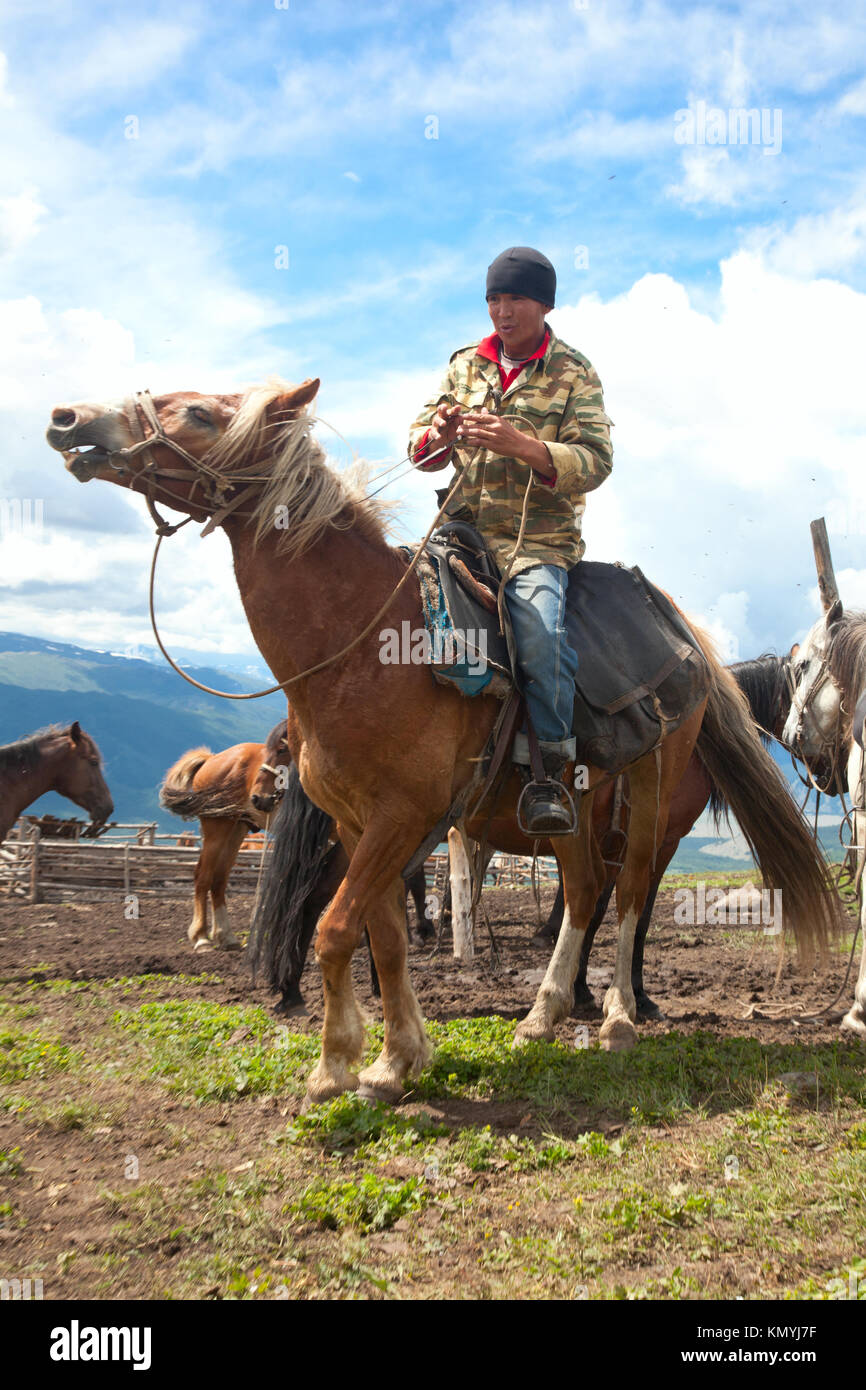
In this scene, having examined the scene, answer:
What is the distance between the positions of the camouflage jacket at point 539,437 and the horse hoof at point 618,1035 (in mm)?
2704

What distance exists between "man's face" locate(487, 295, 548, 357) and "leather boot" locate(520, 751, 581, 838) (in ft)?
7.49

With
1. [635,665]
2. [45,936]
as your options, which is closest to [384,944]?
[635,665]

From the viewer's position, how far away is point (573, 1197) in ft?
10.8

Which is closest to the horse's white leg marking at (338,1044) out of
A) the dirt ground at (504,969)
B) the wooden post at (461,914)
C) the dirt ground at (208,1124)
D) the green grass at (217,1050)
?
the dirt ground at (208,1124)

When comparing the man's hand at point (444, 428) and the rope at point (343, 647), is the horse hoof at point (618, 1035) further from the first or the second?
the man's hand at point (444, 428)

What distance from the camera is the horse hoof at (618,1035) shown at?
534cm

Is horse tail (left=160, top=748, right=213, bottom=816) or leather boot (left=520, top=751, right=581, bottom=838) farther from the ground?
horse tail (left=160, top=748, right=213, bottom=816)

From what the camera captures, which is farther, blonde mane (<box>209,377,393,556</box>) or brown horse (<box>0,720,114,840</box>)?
brown horse (<box>0,720,114,840</box>)

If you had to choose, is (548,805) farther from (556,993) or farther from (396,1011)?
(556,993)

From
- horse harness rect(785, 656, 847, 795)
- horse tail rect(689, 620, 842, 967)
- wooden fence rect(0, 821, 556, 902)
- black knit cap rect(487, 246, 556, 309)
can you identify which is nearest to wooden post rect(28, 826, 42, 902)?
wooden fence rect(0, 821, 556, 902)

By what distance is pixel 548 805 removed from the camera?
457 centimetres

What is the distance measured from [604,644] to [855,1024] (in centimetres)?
275

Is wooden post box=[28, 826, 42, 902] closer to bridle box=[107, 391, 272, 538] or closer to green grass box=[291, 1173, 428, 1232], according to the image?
bridle box=[107, 391, 272, 538]

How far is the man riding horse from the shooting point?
4.64 m
